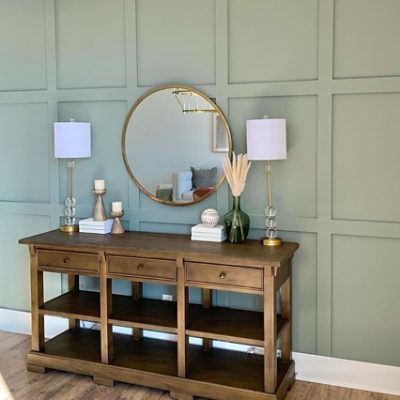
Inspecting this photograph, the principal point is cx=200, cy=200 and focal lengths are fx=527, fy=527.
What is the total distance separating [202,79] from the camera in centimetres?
325

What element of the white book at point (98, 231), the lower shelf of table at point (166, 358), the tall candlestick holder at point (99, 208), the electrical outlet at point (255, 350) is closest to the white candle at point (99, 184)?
the tall candlestick holder at point (99, 208)

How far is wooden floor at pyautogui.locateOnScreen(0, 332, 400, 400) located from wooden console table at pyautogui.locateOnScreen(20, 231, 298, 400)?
62 millimetres

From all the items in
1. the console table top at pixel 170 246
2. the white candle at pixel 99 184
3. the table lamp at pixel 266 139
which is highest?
the table lamp at pixel 266 139

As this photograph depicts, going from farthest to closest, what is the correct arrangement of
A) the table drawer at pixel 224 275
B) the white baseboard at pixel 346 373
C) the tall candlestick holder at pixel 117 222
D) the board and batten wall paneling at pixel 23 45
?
1. the board and batten wall paneling at pixel 23 45
2. the tall candlestick holder at pixel 117 222
3. the white baseboard at pixel 346 373
4. the table drawer at pixel 224 275

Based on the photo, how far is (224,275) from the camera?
2746 millimetres

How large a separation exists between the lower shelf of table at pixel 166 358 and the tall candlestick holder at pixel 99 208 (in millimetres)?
802

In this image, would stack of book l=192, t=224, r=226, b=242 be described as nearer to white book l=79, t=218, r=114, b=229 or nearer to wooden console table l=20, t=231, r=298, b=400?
wooden console table l=20, t=231, r=298, b=400

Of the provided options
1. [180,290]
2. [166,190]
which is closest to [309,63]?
[166,190]

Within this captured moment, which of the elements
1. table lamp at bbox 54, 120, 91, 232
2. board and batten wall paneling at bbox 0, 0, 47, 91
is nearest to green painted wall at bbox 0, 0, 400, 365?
board and batten wall paneling at bbox 0, 0, 47, 91

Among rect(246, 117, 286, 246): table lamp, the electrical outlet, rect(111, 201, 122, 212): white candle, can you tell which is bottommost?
the electrical outlet

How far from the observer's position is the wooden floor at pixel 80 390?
9.66 ft

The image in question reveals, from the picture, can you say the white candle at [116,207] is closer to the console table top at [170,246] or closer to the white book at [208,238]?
the console table top at [170,246]

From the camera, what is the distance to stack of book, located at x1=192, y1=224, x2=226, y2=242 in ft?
9.98

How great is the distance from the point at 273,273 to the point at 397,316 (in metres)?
0.83
